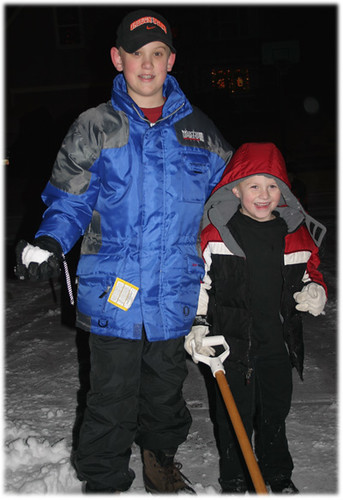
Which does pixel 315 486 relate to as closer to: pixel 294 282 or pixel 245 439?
pixel 245 439

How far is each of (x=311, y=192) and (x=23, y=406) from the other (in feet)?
33.1

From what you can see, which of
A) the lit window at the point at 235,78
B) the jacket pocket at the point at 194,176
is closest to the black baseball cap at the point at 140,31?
the jacket pocket at the point at 194,176

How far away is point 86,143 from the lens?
88.9 inches

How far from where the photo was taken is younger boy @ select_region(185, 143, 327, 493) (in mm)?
2342

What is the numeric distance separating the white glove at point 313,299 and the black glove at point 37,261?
106 centimetres

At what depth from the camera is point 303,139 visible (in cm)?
1875

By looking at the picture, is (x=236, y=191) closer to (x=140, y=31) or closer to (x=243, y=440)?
(x=140, y=31)

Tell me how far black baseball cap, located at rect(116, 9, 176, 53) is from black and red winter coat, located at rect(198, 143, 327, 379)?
63 cm

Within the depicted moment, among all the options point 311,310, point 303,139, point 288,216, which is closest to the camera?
point 311,310

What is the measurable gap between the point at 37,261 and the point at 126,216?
413mm

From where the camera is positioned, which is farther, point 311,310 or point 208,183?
point 208,183

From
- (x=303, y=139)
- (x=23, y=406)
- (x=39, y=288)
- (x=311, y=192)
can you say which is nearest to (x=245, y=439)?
(x=23, y=406)

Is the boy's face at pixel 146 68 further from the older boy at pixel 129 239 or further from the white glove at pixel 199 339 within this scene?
the white glove at pixel 199 339

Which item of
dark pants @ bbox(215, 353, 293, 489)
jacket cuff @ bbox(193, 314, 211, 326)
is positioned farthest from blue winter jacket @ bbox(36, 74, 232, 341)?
dark pants @ bbox(215, 353, 293, 489)
